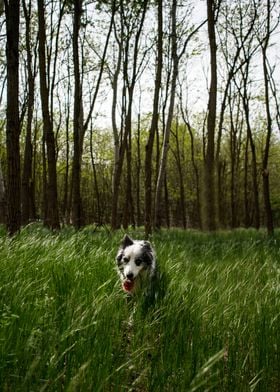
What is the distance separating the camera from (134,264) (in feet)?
13.3

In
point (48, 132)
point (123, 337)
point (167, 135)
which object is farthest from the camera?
point (167, 135)

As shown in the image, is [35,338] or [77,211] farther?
[77,211]

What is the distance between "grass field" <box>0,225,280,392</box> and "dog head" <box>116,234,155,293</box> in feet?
0.81

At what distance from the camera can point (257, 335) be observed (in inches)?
103

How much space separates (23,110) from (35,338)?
623 inches

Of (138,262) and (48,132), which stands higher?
(48,132)

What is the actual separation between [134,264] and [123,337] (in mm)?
1388

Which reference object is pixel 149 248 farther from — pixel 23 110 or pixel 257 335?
pixel 23 110

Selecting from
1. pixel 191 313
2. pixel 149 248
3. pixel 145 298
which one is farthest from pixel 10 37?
pixel 191 313

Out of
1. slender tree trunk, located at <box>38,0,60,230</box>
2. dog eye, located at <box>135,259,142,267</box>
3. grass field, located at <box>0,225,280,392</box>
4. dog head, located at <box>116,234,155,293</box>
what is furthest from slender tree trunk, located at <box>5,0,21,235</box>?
slender tree trunk, located at <box>38,0,60,230</box>

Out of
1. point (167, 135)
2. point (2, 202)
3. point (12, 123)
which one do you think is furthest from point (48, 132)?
point (167, 135)

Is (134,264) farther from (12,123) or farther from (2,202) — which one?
(2,202)

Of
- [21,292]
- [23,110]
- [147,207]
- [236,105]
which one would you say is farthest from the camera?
[236,105]

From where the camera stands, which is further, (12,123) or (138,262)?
(12,123)
